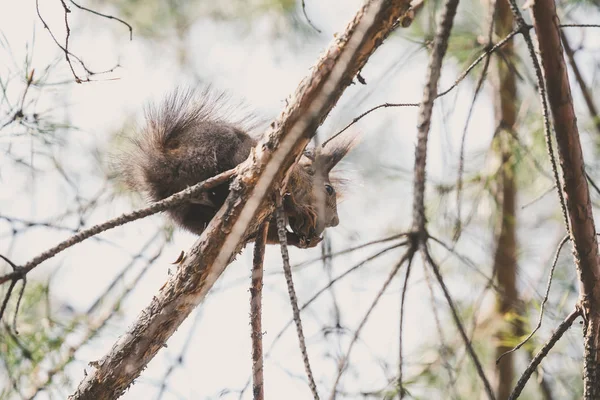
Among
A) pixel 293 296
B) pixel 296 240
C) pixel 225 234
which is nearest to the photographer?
pixel 293 296

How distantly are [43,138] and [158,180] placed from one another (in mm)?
340

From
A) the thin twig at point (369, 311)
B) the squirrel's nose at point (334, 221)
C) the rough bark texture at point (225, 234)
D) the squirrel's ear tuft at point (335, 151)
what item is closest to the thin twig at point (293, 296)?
the rough bark texture at point (225, 234)

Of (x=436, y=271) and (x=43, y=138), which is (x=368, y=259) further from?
(x=43, y=138)

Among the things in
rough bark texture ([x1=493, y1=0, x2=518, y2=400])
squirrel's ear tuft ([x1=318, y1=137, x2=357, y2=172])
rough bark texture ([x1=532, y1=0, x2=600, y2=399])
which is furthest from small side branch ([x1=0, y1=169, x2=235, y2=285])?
rough bark texture ([x1=493, y1=0, x2=518, y2=400])

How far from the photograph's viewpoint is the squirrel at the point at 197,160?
1783 mm

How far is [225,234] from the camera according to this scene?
4.09 feet

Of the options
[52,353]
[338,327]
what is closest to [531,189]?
[338,327]

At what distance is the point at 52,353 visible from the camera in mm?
2182

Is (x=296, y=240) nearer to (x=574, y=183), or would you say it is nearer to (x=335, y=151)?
(x=335, y=151)

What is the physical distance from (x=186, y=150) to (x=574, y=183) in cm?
96

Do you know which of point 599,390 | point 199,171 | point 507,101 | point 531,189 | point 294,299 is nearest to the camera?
point 294,299

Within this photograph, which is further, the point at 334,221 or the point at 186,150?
the point at 334,221

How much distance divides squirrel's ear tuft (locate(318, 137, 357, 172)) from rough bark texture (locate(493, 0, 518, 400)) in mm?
596

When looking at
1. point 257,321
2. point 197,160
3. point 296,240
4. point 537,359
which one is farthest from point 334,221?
point 537,359
